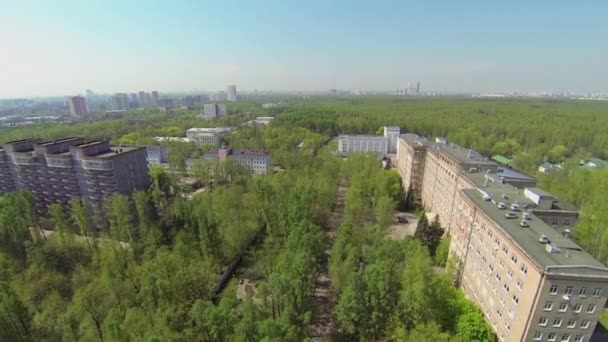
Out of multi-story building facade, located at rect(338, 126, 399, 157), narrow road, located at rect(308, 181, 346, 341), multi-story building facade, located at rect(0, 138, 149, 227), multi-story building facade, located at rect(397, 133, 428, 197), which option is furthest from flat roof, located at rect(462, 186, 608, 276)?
multi-story building facade, located at rect(338, 126, 399, 157)

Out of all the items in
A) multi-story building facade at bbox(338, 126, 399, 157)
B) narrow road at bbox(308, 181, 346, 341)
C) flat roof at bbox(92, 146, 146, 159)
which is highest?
flat roof at bbox(92, 146, 146, 159)

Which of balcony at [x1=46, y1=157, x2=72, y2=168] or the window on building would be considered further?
balcony at [x1=46, y1=157, x2=72, y2=168]

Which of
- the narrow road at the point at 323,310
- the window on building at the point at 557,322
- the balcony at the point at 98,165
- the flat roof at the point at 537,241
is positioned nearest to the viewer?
the flat roof at the point at 537,241

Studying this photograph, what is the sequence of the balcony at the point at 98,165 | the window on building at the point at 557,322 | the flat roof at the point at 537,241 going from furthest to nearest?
the balcony at the point at 98,165
the window on building at the point at 557,322
the flat roof at the point at 537,241

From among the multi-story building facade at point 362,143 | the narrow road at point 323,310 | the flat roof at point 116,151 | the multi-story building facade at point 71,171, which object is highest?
the flat roof at point 116,151

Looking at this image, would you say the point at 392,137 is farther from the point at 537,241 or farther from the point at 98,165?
the point at 98,165

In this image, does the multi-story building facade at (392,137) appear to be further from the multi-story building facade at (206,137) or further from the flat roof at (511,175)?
the multi-story building facade at (206,137)

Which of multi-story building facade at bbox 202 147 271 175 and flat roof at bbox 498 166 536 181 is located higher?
flat roof at bbox 498 166 536 181

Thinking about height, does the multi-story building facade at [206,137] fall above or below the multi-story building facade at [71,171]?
below

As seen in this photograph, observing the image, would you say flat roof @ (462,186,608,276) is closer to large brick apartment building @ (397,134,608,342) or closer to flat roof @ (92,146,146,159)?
large brick apartment building @ (397,134,608,342)

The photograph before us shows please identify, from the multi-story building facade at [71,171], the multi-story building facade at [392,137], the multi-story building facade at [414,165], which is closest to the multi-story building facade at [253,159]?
the multi-story building facade at [71,171]
